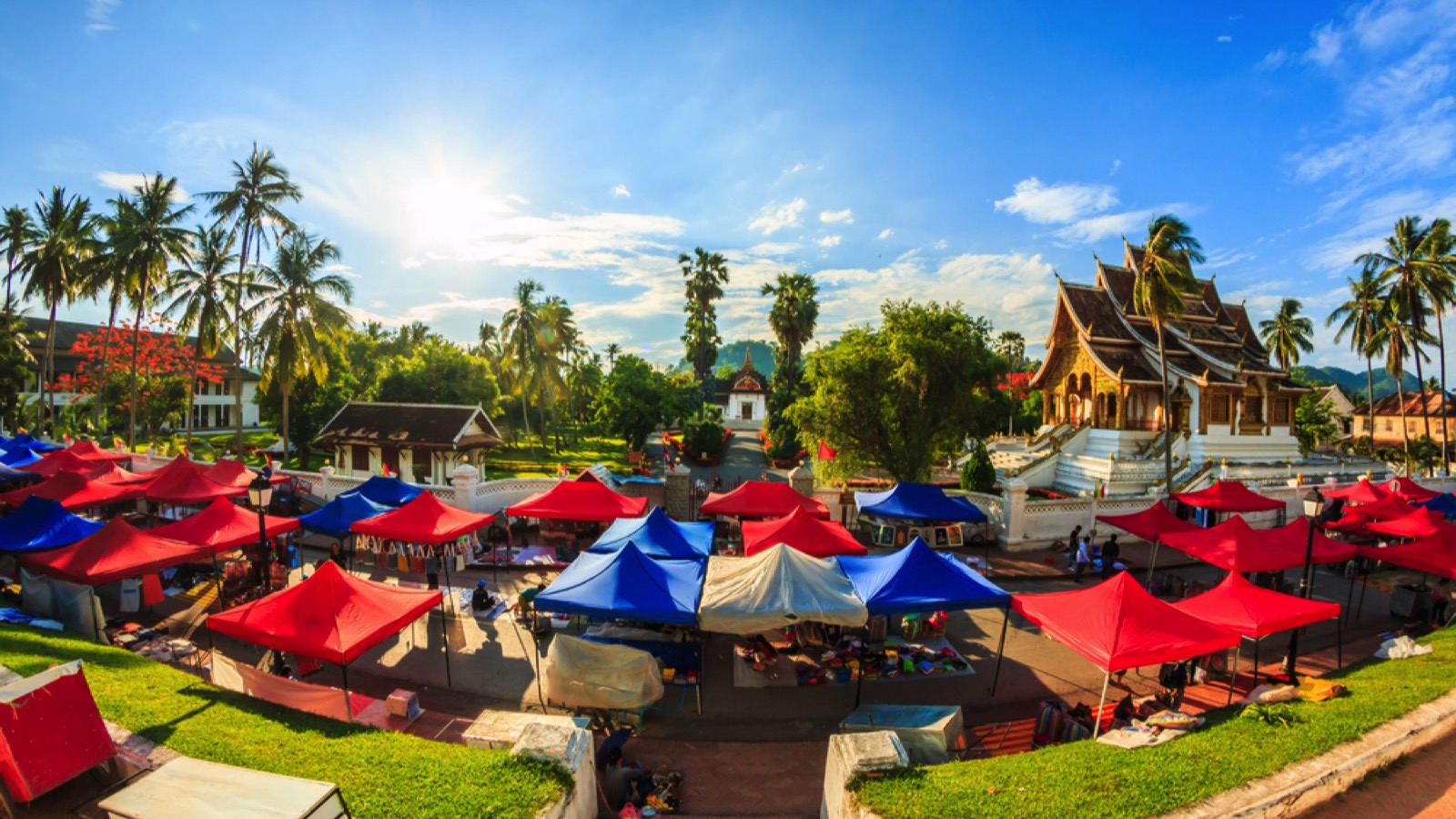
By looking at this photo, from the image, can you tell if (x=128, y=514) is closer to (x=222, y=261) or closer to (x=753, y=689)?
(x=222, y=261)

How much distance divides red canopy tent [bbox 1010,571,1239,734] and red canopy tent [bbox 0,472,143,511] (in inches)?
914

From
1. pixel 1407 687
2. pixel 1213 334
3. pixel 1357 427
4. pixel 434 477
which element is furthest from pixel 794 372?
pixel 1357 427

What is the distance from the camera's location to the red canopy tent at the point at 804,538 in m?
14.1

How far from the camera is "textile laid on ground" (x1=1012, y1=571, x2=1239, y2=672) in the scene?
8.66m

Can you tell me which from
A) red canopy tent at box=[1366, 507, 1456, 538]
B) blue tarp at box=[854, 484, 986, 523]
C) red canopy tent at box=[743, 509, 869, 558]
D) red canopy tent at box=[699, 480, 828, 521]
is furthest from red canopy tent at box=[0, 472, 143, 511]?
red canopy tent at box=[1366, 507, 1456, 538]

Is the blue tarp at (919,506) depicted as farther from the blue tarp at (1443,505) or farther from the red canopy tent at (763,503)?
the blue tarp at (1443,505)

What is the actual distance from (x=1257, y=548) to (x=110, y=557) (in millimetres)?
22943

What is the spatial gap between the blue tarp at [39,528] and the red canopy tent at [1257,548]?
23645 millimetres

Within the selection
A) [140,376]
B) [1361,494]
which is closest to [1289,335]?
[1361,494]

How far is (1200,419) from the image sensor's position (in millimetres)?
32062

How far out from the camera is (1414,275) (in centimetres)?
3167

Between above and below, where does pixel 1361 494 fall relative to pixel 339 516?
above

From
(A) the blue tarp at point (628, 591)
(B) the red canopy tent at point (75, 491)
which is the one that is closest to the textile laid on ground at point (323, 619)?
(A) the blue tarp at point (628, 591)

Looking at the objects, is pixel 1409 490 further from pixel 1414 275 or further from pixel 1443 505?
pixel 1414 275
